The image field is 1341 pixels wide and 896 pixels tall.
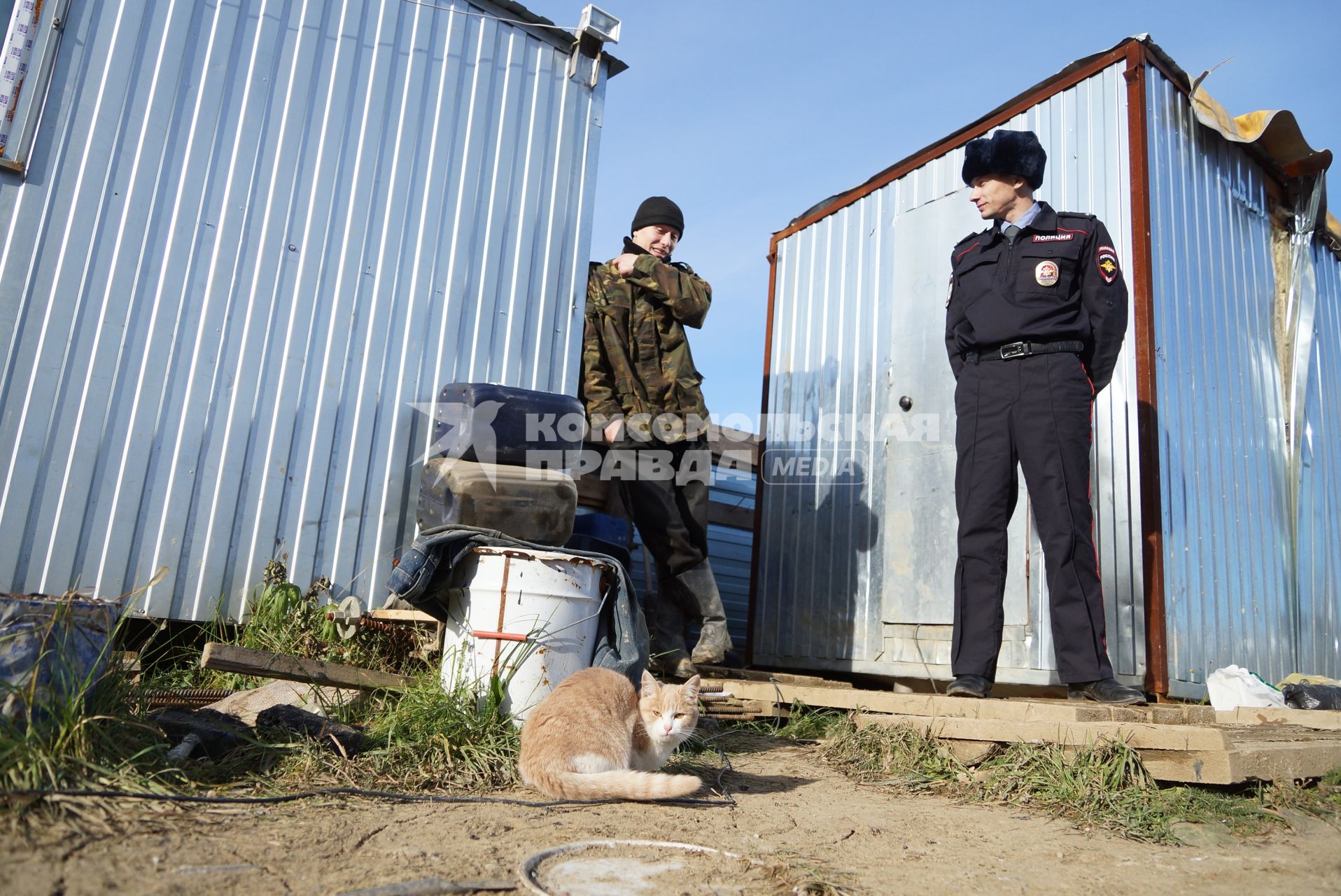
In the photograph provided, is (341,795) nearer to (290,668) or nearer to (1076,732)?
(290,668)

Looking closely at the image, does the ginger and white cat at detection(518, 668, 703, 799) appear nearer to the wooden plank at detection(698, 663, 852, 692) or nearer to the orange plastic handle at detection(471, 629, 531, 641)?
the orange plastic handle at detection(471, 629, 531, 641)

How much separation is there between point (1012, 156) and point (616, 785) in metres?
2.99

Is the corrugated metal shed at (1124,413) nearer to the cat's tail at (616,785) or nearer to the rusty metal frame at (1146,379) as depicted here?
the rusty metal frame at (1146,379)

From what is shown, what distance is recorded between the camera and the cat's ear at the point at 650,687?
284 cm

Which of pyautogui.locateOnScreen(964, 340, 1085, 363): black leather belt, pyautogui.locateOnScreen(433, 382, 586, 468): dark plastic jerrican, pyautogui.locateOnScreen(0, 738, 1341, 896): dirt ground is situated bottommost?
pyautogui.locateOnScreen(0, 738, 1341, 896): dirt ground

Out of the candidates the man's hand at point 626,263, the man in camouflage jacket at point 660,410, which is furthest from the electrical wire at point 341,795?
the man's hand at point 626,263

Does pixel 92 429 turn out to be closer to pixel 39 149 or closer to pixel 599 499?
pixel 39 149

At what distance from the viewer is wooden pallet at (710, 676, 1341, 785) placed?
2.51 m

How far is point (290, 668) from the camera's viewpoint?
3.03 metres

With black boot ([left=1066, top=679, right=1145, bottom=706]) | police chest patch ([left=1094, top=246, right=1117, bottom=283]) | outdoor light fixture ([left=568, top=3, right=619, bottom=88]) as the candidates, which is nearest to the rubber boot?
black boot ([left=1066, top=679, right=1145, bottom=706])

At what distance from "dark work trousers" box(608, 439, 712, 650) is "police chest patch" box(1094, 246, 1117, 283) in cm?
197

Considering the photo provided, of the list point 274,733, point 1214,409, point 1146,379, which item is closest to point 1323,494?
point 1214,409

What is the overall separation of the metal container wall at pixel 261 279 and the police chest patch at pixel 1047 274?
2.54 meters

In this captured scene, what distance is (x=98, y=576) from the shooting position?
3.51 metres
